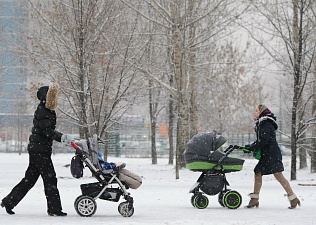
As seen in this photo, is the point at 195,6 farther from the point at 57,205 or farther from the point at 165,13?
the point at 57,205

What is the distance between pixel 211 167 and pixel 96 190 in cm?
228

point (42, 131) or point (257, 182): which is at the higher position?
point (42, 131)

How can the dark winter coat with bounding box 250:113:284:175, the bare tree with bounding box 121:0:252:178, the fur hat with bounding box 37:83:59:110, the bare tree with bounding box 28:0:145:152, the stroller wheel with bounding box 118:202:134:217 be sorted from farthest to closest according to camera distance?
1. the bare tree with bounding box 121:0:252:178
2. the bare tree with bounding box 28:0:145:152
3. the dark winter coat with bounding box 250:113:284:175
4. the stroller wheel with bounding box 118:202:134:217
5. the fur hat with bounding box 37:83:59:110

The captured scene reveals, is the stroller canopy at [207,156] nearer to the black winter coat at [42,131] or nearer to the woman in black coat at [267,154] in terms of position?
the woman in black coat at [267,154]

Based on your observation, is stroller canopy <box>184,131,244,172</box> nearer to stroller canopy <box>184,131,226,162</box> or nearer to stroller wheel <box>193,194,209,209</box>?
stroller canopy <box>184,131,226,162</box>

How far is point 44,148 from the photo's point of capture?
30.8 feet

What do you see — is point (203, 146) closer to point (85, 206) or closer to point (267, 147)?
point (267, 147)

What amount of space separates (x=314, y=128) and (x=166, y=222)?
710 inches

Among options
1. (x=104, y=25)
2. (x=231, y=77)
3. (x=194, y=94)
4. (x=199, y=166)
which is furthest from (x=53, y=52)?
(x=231, y=77)

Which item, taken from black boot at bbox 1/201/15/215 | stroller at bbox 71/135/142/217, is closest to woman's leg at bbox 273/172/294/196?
stroller at bbox 71/135/142/217

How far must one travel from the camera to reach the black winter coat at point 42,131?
367 inches

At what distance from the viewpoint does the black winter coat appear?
933 centimetres

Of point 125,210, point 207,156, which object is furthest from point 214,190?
point 125,210

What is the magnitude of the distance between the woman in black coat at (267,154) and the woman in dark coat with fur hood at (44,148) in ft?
11.3
